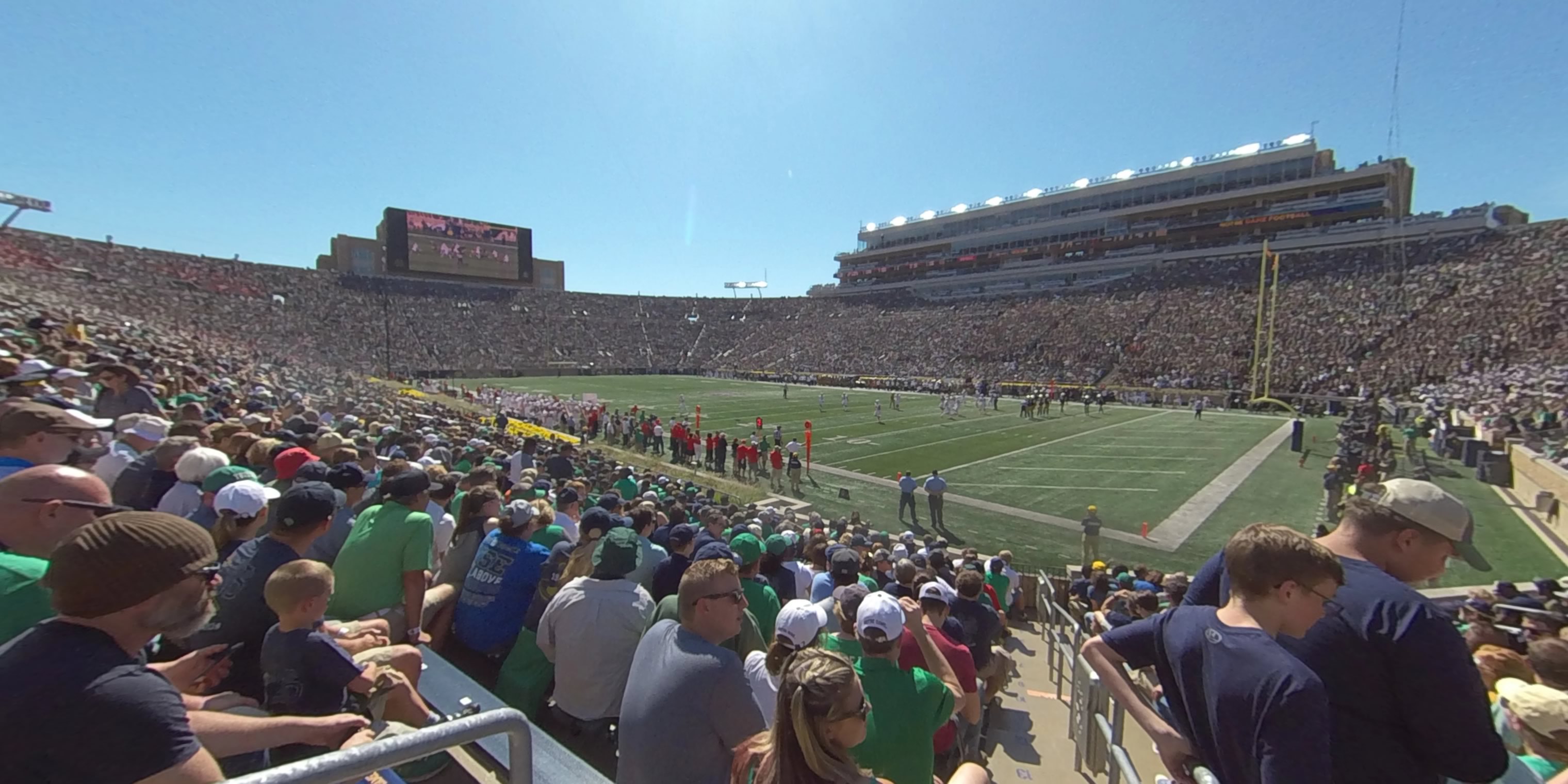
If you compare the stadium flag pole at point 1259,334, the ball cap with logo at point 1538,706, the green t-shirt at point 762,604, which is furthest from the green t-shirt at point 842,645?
the stadium flag pole at point 1259,334

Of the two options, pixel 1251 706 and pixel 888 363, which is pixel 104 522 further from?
pixel 888 363

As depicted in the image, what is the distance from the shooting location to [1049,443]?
2514 centimetres

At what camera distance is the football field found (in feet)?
44.3

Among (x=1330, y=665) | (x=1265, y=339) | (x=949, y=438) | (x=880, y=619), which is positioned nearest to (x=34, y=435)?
(x=880, y=619)

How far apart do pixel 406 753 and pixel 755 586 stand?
293cm

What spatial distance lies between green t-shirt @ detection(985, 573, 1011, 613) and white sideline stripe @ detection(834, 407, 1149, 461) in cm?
1138

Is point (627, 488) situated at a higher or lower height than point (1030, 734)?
higher

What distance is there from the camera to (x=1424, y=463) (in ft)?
61.7

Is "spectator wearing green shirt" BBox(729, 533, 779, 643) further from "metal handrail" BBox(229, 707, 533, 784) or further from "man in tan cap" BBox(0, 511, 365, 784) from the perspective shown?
"man in tan cap" BBox(0, 511, 365, 784)

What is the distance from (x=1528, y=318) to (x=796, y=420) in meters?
35.5

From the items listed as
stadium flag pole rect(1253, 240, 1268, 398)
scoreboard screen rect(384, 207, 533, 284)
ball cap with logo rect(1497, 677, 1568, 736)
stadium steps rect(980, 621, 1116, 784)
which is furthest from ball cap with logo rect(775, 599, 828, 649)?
scoreboard screen rect(384, 207, 533, 284)

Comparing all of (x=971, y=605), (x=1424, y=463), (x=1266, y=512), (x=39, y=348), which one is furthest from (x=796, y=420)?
(x=971, y=605)

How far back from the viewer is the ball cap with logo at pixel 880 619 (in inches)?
111

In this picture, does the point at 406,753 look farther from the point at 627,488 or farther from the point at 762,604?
the point at 627,488
